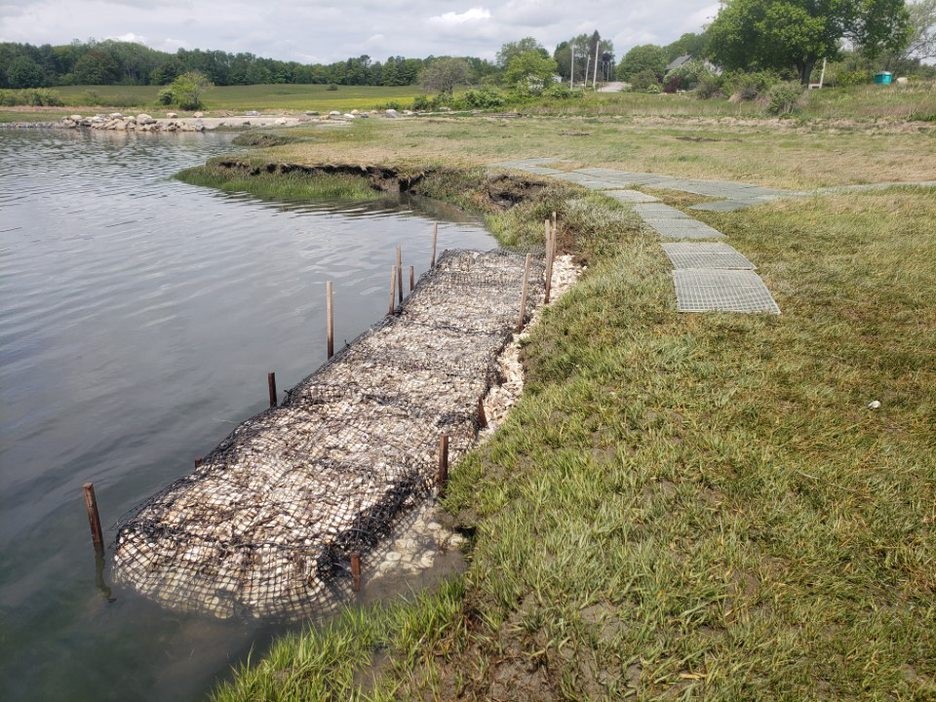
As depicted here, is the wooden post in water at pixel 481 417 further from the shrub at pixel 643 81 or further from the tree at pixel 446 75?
the tree at pixel 446 75

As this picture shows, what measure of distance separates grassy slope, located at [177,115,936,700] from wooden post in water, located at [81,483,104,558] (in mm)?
3218

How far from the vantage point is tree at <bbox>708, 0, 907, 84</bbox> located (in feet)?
217

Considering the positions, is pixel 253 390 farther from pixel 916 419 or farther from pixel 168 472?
pixel 916 419

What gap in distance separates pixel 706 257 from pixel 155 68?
180 metres

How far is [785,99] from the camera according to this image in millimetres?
56500

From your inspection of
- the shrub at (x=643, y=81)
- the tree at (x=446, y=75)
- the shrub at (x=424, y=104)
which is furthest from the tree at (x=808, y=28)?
the tree at (x=446, y=75)

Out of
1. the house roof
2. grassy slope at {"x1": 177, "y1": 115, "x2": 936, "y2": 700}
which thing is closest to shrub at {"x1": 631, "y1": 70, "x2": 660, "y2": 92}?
the house roof

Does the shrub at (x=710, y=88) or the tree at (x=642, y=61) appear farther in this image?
the tree at (x=642, y=61)

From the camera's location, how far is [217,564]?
7.03 metres

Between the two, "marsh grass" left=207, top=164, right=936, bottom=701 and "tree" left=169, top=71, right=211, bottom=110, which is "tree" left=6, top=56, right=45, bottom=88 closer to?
"tree" left=169, top=71, right=211, bottom=110

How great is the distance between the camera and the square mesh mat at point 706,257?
14339mm

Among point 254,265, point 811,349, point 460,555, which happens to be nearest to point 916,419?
point 811,349

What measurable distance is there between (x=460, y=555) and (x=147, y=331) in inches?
493

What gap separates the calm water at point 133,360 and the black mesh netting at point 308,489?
1.56 feet
